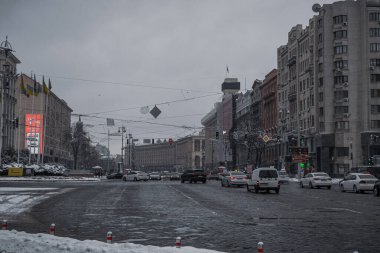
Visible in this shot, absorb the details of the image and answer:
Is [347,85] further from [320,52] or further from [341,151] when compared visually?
[341,151]

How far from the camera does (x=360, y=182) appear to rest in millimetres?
39469

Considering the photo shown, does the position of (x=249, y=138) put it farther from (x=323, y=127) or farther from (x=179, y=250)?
(x=179, y=250)

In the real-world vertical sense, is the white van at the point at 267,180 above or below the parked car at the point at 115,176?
above

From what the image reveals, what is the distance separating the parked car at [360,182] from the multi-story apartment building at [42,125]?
2857 inches

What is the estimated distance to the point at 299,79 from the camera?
96.0 meters

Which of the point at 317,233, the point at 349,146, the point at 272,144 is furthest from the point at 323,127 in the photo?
the point at 317,233

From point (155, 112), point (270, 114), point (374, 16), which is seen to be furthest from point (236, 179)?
point (270, 114)

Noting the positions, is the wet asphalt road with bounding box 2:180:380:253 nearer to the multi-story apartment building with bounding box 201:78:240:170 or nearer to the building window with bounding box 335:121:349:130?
the building window with bounding box 335:121:349:130

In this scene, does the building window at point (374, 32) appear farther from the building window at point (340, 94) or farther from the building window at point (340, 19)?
the building window at point (340, 94)

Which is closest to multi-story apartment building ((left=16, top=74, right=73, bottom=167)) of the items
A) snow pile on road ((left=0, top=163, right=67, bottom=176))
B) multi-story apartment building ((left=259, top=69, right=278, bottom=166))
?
snow pile on road ((left=0, top=163, right=67, bottom=176))

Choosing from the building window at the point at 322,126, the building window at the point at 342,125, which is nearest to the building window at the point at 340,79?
the building window at the point at 342,125

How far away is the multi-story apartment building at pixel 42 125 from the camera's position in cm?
11612

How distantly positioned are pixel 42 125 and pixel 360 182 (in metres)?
94.6

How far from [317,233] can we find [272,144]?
320 ft
